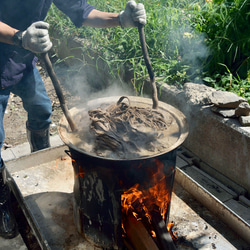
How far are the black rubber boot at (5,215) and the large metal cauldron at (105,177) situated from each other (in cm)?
92

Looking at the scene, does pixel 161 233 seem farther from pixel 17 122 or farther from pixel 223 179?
pixel 17 122

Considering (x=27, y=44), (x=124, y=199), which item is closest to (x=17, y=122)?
(x=27, y=44)

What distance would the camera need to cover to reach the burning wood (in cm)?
264

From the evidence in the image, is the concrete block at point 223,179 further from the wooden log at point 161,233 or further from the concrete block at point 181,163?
the wooden log at point 161,233

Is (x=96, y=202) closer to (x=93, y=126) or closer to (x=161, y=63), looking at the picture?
(x=93, y=126)

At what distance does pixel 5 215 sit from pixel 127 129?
1941mm

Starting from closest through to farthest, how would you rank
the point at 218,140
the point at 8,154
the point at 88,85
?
the point at 218,140, the point at 8,154, the point at 88,85

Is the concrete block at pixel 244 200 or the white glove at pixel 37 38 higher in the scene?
the white glove at pixel 37 38

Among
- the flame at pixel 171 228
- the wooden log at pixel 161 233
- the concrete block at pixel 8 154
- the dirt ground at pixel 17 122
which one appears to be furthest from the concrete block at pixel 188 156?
the concrete block at pixel 8 154

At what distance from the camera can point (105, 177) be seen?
2.62 metres

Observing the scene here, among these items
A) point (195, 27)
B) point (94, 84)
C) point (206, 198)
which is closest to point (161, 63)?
point (195, 27)

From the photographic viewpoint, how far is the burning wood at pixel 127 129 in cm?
264

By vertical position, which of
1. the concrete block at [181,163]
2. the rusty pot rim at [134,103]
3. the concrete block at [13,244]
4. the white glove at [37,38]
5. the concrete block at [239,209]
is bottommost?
the concrete block at [239,209]

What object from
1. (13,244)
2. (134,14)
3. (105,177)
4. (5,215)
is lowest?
(13,244)
